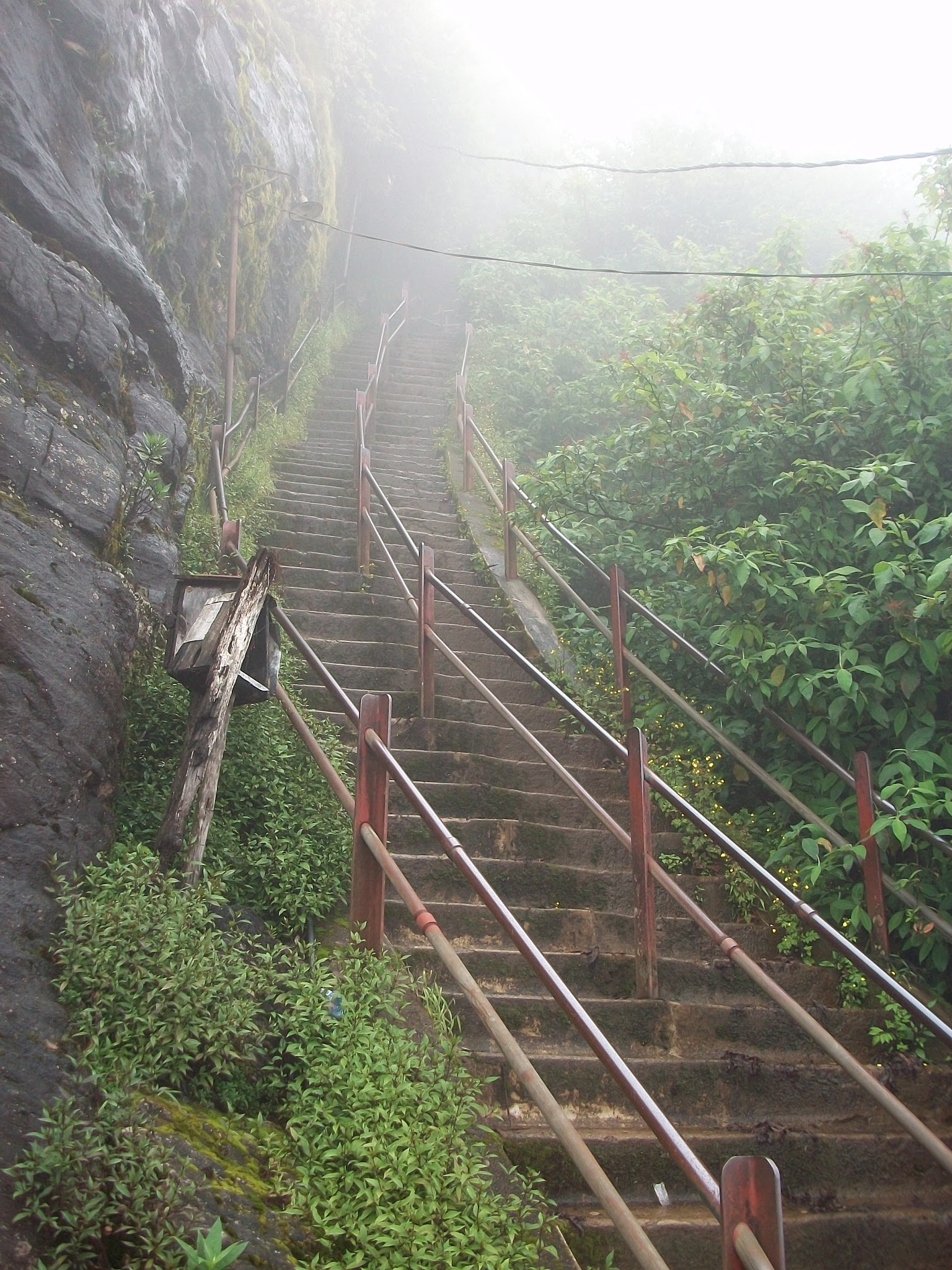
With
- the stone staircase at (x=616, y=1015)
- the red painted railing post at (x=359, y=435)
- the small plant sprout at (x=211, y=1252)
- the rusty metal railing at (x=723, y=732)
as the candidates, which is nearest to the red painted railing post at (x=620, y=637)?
the rusty metal railing at (x=723, y=732)

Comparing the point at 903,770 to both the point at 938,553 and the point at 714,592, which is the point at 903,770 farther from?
the point at 714,592

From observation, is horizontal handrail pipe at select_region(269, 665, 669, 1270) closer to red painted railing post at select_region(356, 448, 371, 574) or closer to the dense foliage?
the dense foliage

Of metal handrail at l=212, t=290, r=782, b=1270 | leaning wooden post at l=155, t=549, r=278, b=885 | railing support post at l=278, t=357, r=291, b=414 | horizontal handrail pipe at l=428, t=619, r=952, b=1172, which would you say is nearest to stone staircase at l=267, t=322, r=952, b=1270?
horizontal handrail pipe at l=428, t=619, r=952, b=1172

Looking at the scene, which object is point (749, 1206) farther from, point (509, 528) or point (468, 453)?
point (468, 453)

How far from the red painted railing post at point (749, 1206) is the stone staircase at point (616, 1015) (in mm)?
1226

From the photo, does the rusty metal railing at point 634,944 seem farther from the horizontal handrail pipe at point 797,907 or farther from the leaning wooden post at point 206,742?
the leaning wooden post at point 206,742

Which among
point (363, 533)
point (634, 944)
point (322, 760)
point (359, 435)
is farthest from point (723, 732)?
point (359, 435)

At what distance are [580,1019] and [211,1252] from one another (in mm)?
910

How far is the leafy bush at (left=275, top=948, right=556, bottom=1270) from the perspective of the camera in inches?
87.8

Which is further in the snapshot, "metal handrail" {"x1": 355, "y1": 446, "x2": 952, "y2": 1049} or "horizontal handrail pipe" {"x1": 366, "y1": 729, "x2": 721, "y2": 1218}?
"metal handrail" {"x1": 355, "y1": 446, "x2": 952, "y2": 1049}

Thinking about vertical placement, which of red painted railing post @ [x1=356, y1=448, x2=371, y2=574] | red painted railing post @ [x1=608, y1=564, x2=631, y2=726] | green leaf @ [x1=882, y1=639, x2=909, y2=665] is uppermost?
red painted railing post @ [x1=356, y1=448, x2=371, y2=574]

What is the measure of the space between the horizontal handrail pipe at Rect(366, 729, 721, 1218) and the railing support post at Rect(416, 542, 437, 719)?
211 cm

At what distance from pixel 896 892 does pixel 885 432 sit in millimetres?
2753

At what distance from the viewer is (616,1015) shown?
3.62 m
